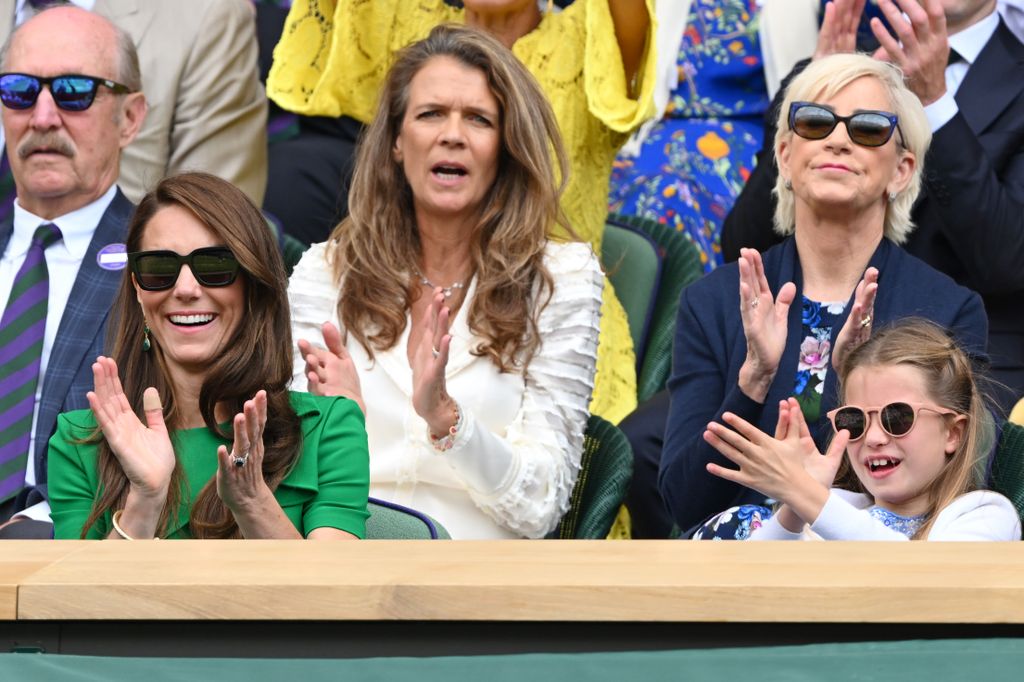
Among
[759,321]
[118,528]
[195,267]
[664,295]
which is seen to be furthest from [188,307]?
[664,295]

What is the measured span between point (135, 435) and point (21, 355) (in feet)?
3.52

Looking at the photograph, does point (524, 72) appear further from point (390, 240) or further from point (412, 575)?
point (412, 575)

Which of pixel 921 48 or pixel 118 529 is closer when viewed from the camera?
pixel 118 529

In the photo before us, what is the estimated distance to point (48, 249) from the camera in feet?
12.9

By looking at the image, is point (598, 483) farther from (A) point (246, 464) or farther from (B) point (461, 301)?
(A) point (246, 464)

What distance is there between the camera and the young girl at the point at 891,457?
2.81 m

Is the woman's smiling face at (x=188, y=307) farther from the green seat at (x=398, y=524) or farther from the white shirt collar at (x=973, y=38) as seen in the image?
the white shirt collar at (x=973, y=38)

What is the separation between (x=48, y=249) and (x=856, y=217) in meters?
1.86

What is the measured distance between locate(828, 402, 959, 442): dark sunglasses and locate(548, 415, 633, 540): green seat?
582 millimetres

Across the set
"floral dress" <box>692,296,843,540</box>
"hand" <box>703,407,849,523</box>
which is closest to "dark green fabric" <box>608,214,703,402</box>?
"floral dress" <box>692,296,843,540</box>

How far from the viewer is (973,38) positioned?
446cm

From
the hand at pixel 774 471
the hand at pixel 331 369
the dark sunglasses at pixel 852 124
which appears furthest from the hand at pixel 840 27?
the hand at pixel 774 471

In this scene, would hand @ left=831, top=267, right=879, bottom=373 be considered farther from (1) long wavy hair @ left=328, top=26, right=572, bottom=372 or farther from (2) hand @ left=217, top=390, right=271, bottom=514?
(2) hand @ left=217, top=390, right=271, bottom=514

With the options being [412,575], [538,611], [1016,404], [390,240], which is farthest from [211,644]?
[1016,404]
